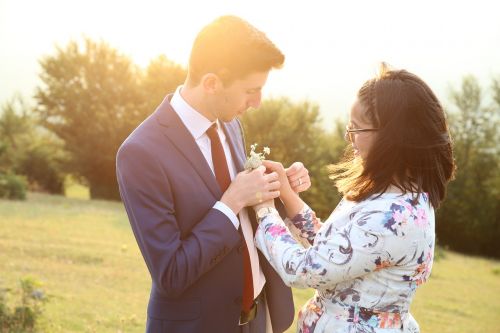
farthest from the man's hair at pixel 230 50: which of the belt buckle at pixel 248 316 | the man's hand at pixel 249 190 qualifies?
the belt buckle at pixel 248 316

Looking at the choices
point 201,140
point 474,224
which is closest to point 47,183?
point 474,224

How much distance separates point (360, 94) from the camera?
2.62 m

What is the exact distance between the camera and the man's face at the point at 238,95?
2.94 metres

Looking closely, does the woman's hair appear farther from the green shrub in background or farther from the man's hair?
the green shrub in background

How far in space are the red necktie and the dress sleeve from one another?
44 cm

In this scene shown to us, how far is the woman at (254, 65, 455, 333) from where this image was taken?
244 centimetres

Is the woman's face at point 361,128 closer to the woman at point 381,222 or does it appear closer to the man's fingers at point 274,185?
the woman at point 381,222

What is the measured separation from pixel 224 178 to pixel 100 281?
26.6 feet

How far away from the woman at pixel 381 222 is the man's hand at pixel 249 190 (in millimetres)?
84

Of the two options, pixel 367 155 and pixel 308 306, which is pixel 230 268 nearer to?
pixel 308 306

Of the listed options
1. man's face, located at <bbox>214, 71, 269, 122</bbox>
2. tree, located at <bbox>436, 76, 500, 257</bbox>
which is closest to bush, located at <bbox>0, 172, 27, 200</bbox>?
tree, located at <bbox>436, 76, 500, 257</bbox>

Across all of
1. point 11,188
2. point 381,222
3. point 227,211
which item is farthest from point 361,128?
point 11,188

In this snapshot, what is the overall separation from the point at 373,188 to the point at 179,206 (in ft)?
2.87

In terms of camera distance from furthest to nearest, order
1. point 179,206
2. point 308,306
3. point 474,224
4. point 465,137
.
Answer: point 465,137, point 474,224, point 308,306, point 179,206
